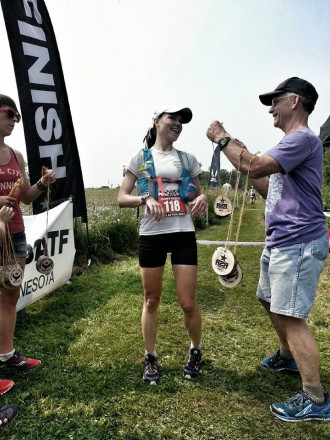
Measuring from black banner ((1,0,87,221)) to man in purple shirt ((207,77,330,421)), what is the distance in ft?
11.1

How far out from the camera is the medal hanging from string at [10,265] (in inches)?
100

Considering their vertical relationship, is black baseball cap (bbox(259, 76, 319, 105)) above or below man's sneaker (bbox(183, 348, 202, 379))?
above

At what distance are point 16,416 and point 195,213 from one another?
192 cm

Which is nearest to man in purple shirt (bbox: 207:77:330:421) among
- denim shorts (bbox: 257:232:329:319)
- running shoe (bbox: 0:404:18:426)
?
denim shorts (bbox: 257:232:329:319)

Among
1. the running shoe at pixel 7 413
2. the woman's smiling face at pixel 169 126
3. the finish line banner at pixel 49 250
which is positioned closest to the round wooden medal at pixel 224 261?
Answer: the woman's smiling face at pixel 169 126

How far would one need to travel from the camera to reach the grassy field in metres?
2.31

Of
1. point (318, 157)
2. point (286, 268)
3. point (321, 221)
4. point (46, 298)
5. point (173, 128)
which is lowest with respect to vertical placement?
point (46, 298)

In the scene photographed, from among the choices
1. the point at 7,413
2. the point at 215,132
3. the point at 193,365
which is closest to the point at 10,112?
the point at 215,132

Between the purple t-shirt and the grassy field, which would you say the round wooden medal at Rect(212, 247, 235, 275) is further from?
the grassy field

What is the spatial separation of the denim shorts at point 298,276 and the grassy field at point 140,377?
2.60ft

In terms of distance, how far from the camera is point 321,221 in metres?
2.39

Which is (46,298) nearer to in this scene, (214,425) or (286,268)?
(214,425)

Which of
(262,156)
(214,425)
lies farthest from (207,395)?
(262,156)

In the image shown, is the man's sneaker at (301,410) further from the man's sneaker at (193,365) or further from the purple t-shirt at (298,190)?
the purple t-shirt at (298,190)
